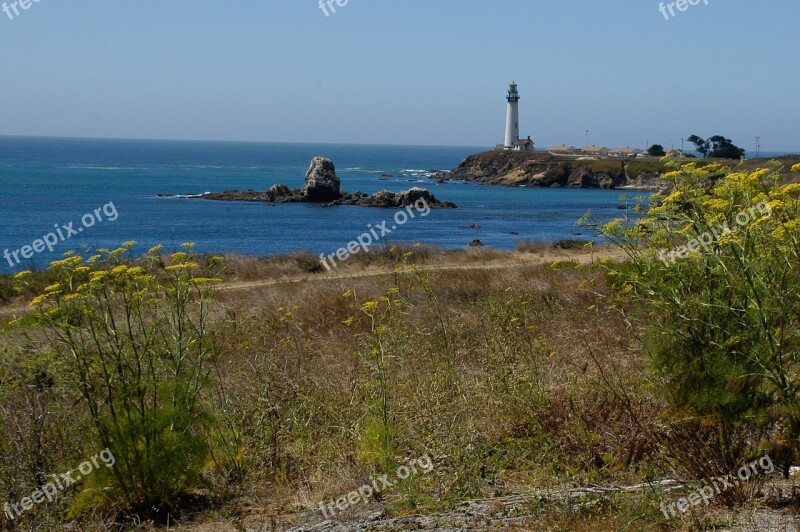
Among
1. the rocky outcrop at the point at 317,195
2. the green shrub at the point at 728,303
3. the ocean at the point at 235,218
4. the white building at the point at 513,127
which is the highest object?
the white building at the point at 513,127

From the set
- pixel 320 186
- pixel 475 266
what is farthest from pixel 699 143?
pixel 475 266

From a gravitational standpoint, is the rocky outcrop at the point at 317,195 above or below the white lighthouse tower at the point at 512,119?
below

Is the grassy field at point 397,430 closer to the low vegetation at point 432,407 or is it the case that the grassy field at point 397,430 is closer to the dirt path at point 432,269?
the low vegetation at point 432,407

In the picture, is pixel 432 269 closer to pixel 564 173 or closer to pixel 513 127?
pixel 564 173

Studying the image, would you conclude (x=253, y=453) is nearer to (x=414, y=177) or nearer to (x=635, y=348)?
(x=635, y=348)

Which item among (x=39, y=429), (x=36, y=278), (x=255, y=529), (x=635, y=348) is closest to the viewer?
(x=255, y=529)

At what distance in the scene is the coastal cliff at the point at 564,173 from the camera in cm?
11781

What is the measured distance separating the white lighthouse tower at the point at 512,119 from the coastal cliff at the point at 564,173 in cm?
1797

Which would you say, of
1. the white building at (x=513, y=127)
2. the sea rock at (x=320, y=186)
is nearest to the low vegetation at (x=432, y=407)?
the sea rock at (x=320, y=186)

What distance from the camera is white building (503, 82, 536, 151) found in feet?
493

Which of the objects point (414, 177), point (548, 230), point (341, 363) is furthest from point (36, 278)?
point (414, 177)

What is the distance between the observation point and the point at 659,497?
5125 millimetres

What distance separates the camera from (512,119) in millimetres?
153125

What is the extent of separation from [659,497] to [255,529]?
269cm
